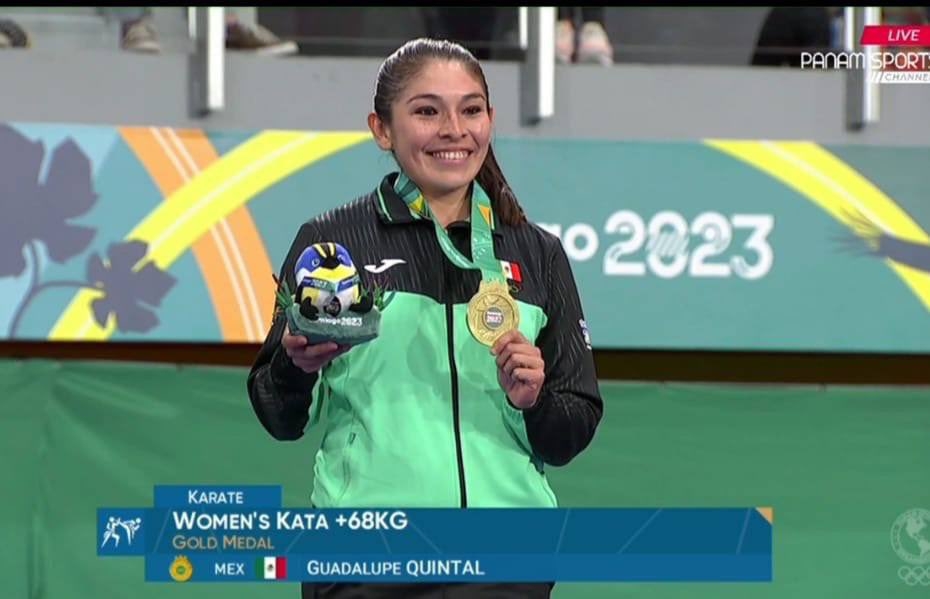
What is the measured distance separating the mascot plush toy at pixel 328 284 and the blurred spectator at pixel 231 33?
2920 mm

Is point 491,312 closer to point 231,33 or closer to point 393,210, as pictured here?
point 393,210

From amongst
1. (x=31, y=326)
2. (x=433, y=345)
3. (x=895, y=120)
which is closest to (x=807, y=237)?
(x=895, y=120)

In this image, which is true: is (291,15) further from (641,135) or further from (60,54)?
(641,135)

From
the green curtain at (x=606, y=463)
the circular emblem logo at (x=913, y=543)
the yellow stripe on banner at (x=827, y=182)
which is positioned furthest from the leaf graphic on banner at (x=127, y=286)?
the circular emblem logo at (x=913, y=543)

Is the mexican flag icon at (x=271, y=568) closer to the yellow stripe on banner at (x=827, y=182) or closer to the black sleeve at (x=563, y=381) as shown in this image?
the black sleeve at (x=563, y=381)

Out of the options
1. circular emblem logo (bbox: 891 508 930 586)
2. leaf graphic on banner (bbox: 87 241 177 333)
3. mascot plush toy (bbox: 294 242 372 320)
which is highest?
mascot plush toy (bbox: 294 242 372 320)

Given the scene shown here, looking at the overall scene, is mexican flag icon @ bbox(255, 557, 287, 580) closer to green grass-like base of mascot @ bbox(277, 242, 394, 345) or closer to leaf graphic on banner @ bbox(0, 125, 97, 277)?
green grass-like base of mascot @ bbox(277, 242, 394, 345)

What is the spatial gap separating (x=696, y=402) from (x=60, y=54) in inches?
75.7

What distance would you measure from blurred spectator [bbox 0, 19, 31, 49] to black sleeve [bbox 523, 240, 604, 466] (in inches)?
117

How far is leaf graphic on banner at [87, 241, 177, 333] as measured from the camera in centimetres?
426

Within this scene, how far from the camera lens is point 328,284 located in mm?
1771

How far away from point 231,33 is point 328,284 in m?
3.08

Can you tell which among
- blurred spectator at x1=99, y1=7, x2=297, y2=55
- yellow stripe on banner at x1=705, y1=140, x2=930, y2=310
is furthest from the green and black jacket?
blurred spectator at x1=99, y1=7, x2=297, y2=55

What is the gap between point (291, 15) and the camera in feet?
15.9
